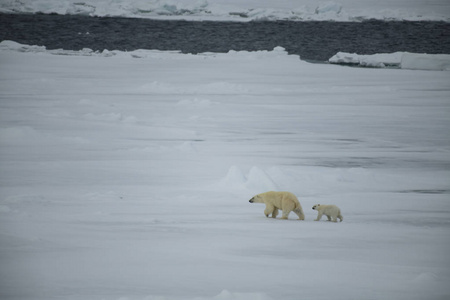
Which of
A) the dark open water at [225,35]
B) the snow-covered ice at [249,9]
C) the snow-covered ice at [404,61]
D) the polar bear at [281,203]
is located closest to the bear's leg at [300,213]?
the polar bear at [281,203]

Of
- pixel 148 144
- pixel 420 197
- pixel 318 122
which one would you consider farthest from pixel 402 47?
pixel 420 197

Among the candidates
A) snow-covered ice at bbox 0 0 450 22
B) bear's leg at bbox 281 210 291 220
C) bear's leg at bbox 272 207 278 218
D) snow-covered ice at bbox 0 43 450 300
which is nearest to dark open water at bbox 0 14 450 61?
snow-covered ice at bbox 0 0 450 22

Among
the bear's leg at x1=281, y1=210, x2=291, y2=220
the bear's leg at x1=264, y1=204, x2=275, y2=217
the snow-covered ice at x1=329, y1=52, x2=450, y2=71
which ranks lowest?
the bear's leg at x1=281, y1=210, x2=291, y2=220

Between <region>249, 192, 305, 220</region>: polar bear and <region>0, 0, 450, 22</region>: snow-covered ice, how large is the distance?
29250mm

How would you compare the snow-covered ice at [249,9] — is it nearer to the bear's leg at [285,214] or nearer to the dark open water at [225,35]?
the dark open water at [225,35]

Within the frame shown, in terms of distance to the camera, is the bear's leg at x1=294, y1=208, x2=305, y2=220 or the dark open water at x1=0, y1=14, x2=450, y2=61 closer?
the bear's leg at x1=294, y1=208, x2=305, y2=220

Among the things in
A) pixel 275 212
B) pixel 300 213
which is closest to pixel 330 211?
pixel 300 213

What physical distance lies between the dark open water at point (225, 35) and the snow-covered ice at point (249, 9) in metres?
0.70

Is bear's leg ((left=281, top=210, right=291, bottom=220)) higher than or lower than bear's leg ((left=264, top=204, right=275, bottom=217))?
lower

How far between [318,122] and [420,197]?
5.03m

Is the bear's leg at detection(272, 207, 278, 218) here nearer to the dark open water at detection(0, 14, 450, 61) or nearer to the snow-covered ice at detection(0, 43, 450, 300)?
the snow-covered ice at detection(0, 43, 450, 300)

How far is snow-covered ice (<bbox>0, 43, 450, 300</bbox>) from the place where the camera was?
4.07 metres

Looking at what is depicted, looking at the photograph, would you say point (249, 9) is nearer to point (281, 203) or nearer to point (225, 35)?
point (225, 35)

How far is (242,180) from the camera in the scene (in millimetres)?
6969
